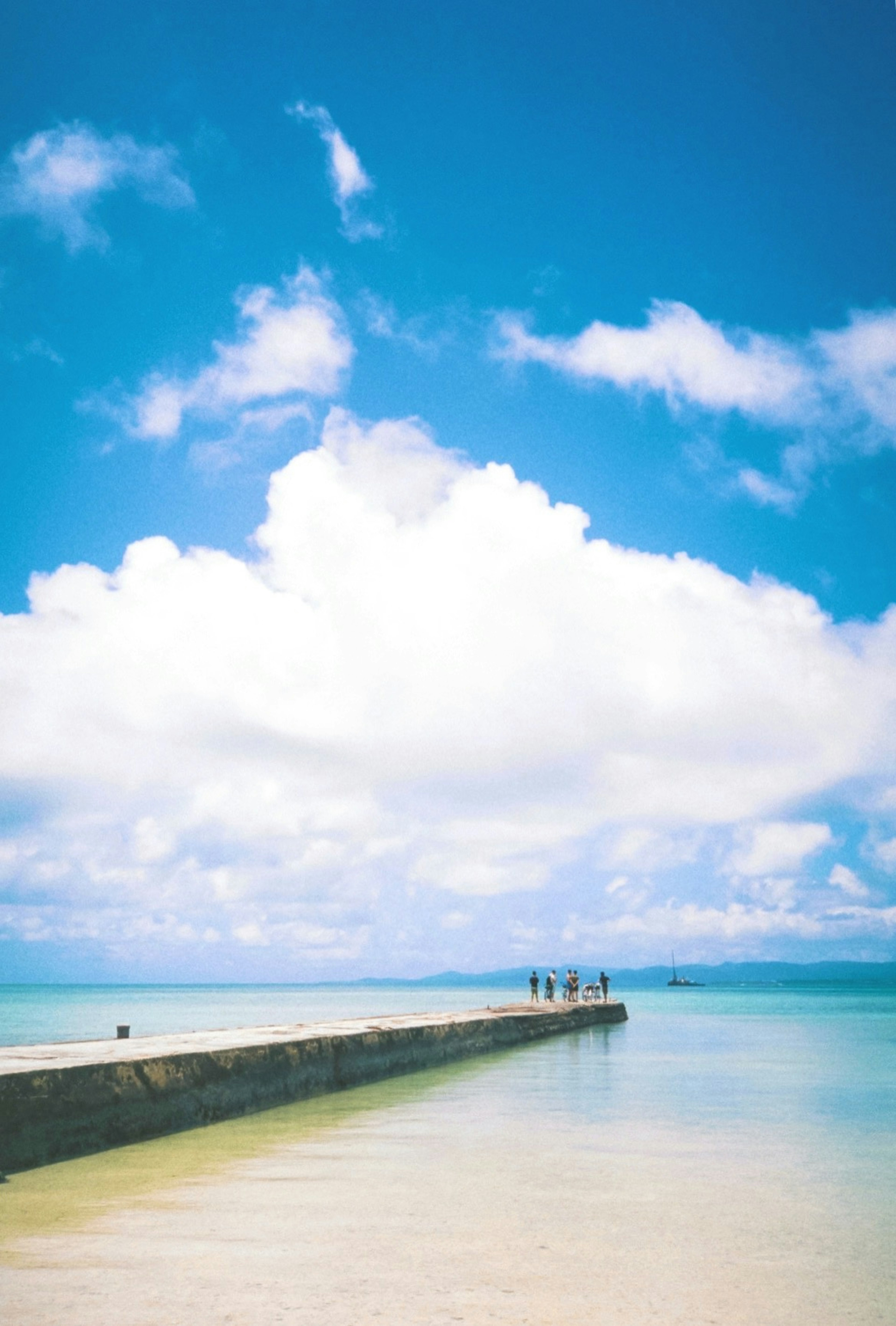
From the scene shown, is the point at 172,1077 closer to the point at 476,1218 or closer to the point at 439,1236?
the point at 476,1218

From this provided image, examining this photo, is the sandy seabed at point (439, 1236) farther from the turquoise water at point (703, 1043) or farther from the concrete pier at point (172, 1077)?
the turquoise water at point (703, 1043)

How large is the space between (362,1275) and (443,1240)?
0.97 m

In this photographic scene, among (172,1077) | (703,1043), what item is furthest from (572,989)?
(172,1077)

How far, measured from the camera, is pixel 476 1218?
6934 mm

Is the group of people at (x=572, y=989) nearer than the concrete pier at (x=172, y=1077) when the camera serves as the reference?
No

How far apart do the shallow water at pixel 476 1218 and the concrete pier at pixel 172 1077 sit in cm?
27

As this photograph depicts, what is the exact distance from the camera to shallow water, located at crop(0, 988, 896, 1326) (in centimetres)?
504

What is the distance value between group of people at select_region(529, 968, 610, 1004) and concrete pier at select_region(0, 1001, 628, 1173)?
20161 mm

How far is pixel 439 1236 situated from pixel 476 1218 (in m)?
0.61

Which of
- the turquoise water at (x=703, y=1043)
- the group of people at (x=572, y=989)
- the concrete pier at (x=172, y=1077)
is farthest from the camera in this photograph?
the group of people at (x=572, y=989)

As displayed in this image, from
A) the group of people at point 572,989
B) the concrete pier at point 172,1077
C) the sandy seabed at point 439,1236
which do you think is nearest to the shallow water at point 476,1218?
the sandy seabed at point 439,1236

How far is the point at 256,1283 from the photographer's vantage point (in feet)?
17.2

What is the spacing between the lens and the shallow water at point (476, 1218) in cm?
504

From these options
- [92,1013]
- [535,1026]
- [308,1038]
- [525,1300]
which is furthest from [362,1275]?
[92,1013]
